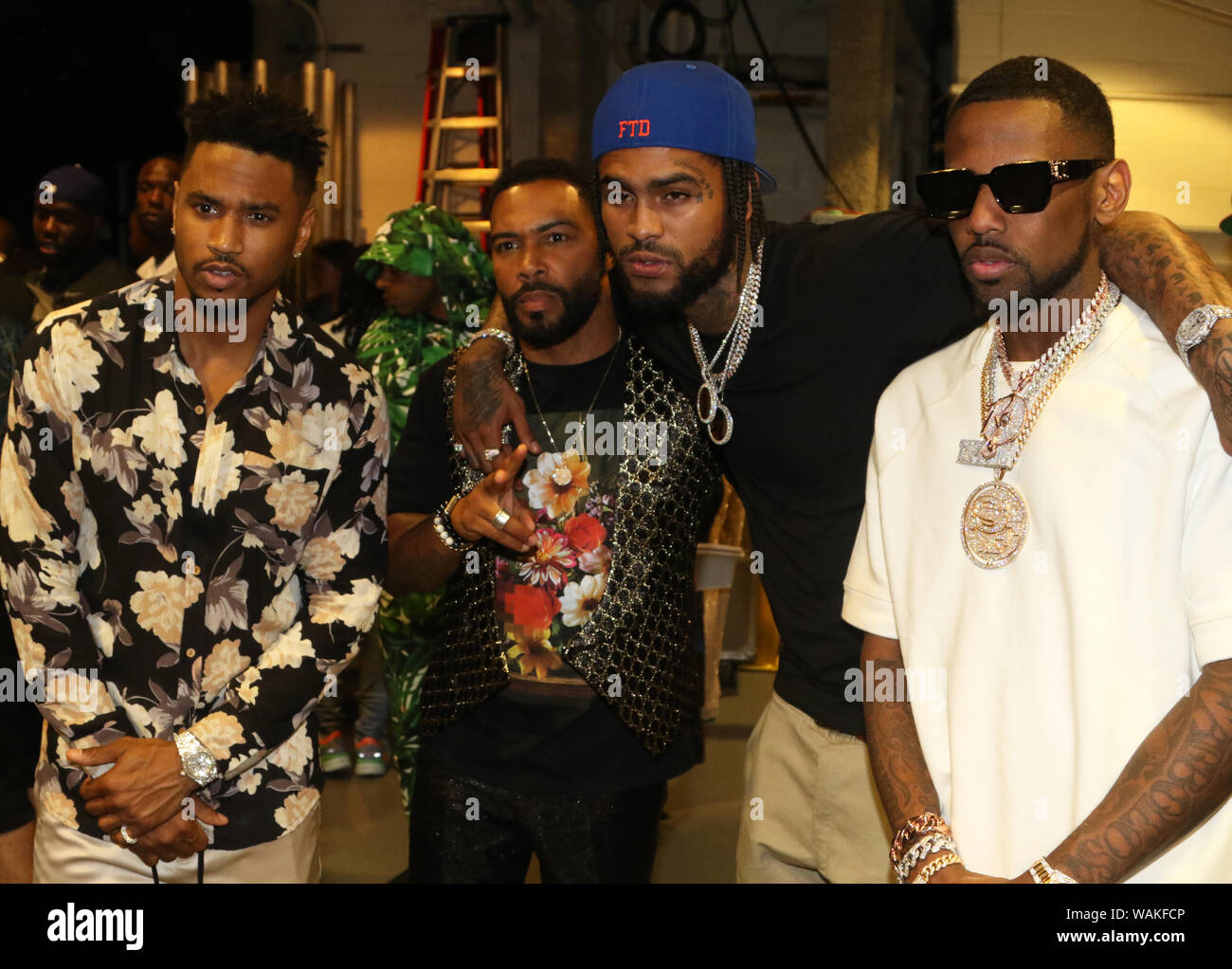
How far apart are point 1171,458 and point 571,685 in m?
1.17

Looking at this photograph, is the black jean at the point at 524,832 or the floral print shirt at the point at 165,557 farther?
the black jean at the point at 524,832

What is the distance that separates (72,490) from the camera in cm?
203

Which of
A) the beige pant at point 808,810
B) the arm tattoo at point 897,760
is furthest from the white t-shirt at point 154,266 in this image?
the arm tattoo at point 897,760

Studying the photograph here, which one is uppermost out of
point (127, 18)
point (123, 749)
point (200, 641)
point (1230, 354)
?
point (127, 18)

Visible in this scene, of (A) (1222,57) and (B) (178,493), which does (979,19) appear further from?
(B) (178,493)

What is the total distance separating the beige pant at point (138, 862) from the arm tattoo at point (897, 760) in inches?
39.5

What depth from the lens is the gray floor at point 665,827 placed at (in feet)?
14.0

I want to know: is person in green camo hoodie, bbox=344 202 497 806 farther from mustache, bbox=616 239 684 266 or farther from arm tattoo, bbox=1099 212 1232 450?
arm tattoo, bbox=1099 212 1232 450

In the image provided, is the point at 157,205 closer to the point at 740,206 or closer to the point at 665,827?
the point at 665,827

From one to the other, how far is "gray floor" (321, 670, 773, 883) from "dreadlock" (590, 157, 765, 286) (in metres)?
2.54

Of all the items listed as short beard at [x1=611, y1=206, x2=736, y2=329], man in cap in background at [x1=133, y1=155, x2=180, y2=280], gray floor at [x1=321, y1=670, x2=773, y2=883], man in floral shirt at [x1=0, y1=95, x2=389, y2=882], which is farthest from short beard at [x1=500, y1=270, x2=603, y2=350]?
man in cap in background at [x1=133, y1=155, x2=180, y2=280]

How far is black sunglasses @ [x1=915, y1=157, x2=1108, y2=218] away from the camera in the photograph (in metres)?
1.71

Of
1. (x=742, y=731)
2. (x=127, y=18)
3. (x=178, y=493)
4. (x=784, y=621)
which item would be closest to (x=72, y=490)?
(x=178, y=493)

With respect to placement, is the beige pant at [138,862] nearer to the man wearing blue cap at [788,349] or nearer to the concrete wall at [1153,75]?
the man wearing blue cap at [788,349]
